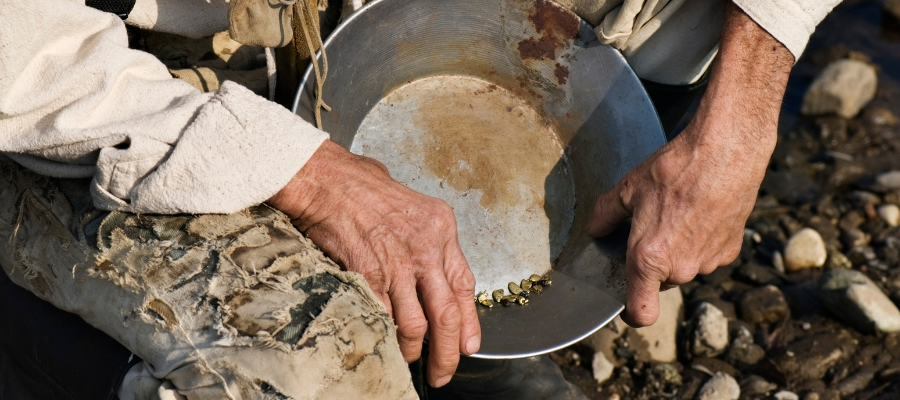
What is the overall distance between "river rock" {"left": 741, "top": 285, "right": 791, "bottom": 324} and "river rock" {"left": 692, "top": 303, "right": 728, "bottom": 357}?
0.13m

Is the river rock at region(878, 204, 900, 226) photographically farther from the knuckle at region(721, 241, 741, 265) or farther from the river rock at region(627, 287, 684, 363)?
the knuckle at region(721, 241, 741, 265)

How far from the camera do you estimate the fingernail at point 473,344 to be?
1.51 m

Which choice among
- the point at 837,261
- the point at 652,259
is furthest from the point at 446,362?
the point at 837,261

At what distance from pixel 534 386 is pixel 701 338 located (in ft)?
2.05

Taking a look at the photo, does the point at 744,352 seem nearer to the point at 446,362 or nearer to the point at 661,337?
the point at 661,337

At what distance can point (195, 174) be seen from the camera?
1266mm

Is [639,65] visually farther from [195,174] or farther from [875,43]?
[875,43]

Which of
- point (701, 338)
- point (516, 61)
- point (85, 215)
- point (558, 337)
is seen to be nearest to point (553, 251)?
point (558, 337)

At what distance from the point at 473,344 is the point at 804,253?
166cm

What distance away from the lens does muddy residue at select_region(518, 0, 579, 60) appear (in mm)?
1873

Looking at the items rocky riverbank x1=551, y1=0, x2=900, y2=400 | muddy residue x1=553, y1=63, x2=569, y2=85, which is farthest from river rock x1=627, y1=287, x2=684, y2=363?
muddy residue x1=553, y1=63, x2=569, y2=85

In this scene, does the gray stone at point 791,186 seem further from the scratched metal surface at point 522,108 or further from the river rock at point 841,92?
the scratched metal surface at point 522,108

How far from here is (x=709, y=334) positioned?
2.35 meters

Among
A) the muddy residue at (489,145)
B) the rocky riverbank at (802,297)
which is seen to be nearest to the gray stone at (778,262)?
the rocky riverbank at (802,297)
